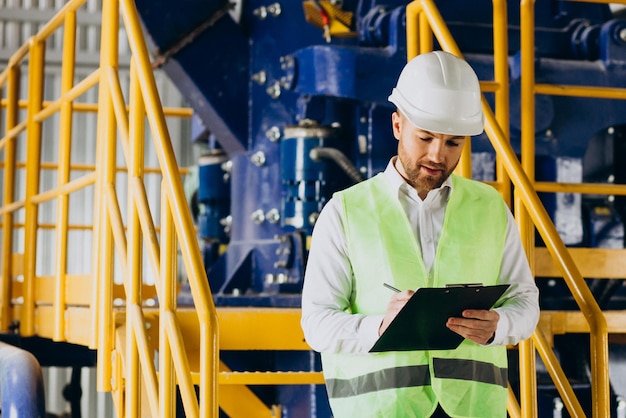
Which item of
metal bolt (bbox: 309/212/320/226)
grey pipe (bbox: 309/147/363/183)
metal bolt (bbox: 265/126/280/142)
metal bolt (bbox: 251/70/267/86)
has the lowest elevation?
metal bolt (bbox: 309/212/320/226)

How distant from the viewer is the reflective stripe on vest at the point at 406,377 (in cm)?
280

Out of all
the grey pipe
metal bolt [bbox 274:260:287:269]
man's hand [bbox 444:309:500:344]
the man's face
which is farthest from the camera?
metal bolt [bbox 274:260:287:269]

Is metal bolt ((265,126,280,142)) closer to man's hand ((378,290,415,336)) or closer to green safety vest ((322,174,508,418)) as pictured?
green safety vest ((322,174,508,418))

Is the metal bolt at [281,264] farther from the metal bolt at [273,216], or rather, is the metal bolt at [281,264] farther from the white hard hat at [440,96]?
the white hard hat at [440,96]

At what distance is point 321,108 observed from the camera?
17.6ft

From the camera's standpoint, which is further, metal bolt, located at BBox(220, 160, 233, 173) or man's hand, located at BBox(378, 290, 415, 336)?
metal bolt, located at BBox(220, 160, 233, 173)

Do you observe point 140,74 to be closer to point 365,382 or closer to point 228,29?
point 365,382

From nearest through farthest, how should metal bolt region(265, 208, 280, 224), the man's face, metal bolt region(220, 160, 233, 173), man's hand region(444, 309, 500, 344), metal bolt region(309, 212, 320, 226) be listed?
man's hand region(444, 309, 500, 344), the man's face, metal bolt region(309, 212, 320, 226), metal bolt region(265, 208, 280, 224), metal bolt region(220, 160, 233, 173)

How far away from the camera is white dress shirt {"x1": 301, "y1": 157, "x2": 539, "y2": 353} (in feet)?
9.02

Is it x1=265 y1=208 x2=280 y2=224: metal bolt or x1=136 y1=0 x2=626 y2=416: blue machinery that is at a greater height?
x1=136 y1=0 x2=626 y2=416: blue machinery

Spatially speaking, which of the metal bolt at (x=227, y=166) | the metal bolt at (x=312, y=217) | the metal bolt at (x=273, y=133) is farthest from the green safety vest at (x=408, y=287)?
the metal bolt at (x=227, y=166)

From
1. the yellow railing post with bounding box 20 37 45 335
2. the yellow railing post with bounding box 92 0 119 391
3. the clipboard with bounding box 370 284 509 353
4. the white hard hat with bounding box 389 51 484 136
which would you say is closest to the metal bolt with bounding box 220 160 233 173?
the yellow railing post with bounding box 20 37 45 335

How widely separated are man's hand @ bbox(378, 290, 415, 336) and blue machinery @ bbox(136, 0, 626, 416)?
6.88 ft

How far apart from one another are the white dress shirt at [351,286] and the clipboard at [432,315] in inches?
2.6
